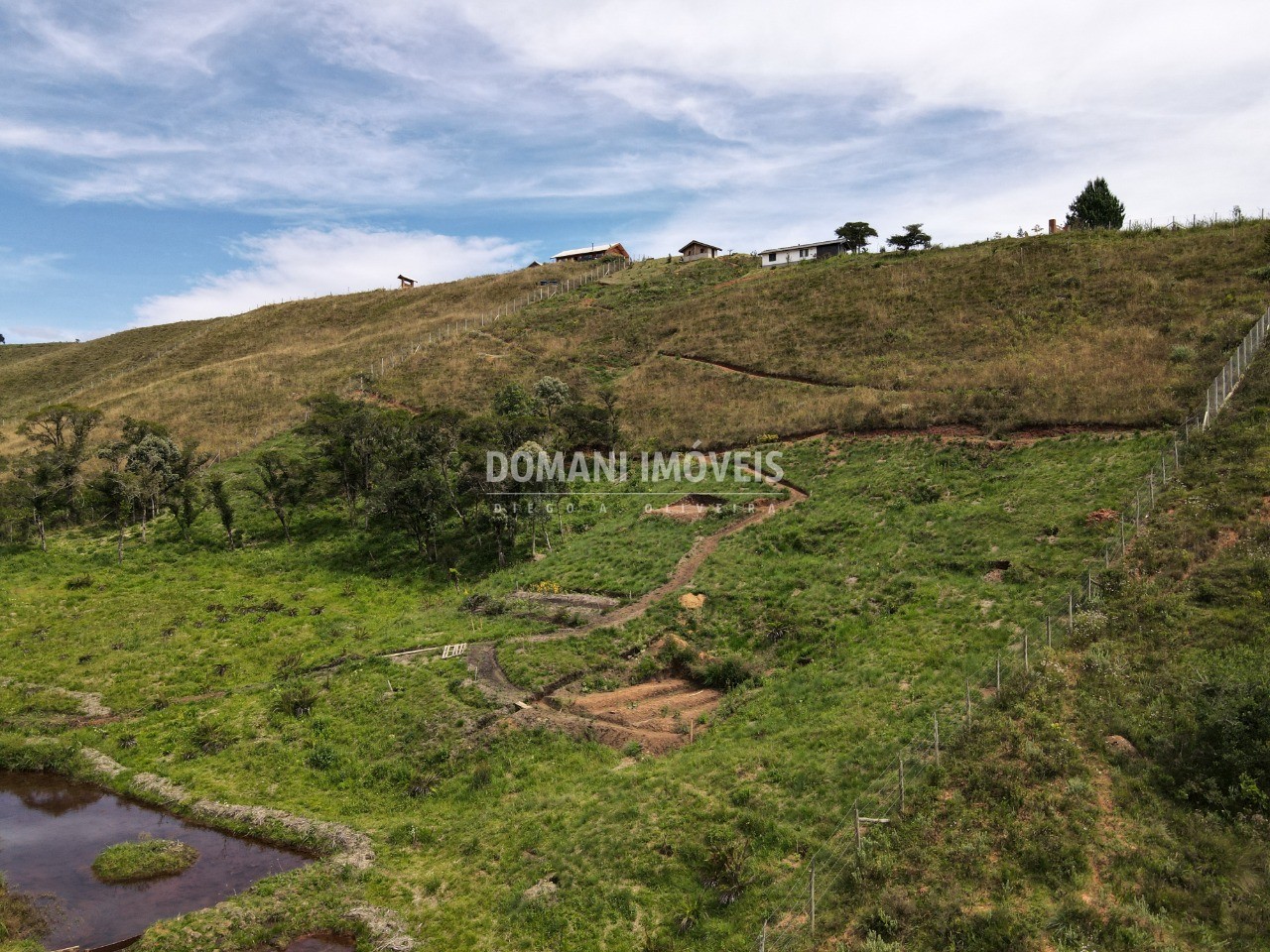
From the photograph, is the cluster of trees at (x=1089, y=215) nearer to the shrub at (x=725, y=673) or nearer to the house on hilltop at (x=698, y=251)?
the house on hilltop at (x=698, y=251)

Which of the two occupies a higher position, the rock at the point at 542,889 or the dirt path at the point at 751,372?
the dirt path at the point at 751,372

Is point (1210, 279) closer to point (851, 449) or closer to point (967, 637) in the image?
point (851, 449)

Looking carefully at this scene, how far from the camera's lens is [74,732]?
86.6ft

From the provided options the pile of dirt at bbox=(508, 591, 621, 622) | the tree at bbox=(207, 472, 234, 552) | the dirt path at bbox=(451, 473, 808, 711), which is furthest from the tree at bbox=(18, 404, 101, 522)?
the dirt path at bbox=(451, 473, 808, 711)

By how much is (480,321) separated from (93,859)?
73503 mm

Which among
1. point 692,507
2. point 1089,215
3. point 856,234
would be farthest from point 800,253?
point 692,507

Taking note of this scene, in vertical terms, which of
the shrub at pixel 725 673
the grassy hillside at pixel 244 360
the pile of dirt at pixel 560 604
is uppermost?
the grassy hillside at pixel 244 360

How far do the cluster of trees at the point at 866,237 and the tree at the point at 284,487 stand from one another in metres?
67.4

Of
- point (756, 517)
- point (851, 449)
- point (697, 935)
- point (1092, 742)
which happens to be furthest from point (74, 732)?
point (851, 449)

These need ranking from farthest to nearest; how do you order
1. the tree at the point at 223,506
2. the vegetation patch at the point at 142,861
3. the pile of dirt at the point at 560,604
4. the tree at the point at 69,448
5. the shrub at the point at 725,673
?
the tree at the point at 69,448 < the tree at the point at 223,506 < the pile of dirt at the point at 560,604 < the shrub at the point at 725,673 < the vegetation patch at the point at 142,861

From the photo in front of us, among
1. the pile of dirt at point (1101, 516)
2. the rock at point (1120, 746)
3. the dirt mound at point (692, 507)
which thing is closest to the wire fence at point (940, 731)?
the pile of dirt at point (1101, 516)

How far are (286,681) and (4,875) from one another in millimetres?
10588

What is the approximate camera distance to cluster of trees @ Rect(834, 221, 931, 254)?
3086 inches

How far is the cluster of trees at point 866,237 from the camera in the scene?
78375 mm
